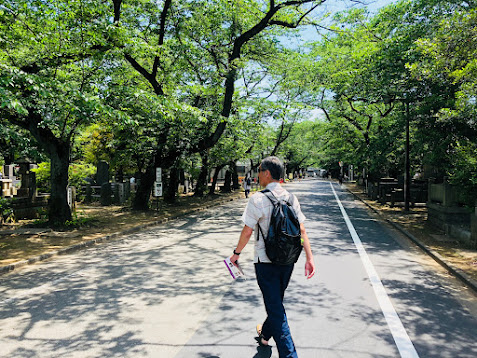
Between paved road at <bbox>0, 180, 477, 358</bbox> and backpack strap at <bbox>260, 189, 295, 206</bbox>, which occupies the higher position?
backpack strap at <bbox>260, 189, 295, 206</bbox>

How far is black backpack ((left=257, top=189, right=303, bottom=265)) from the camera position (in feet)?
10.5

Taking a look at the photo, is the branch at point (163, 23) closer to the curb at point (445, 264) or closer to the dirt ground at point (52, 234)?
the dirt ground at point (52, 234)

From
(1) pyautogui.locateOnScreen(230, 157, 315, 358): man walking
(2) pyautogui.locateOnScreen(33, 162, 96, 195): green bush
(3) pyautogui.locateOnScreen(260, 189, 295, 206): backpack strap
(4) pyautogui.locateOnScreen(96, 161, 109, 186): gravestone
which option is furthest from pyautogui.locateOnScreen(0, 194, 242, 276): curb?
(4) pyautogui.locateOnScreen(96, 161, 109, 186): gravestone

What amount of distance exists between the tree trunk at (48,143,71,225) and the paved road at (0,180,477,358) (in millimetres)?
4057

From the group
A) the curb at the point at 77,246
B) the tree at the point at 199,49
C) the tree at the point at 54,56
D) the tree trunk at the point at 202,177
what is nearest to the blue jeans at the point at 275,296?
the curb at the point at 77,246

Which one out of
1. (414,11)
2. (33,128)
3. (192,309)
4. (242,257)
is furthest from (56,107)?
(414,11)

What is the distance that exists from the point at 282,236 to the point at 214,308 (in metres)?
2.35

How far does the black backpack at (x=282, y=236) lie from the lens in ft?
10.5

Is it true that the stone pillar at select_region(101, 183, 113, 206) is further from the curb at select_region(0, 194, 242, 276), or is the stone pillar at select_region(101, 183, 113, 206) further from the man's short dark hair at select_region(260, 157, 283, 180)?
the man's short dark hair at select_region(260, 157, 283, 180)

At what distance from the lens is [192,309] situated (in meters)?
5.05

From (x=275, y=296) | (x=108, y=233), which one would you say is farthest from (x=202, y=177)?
(x=275, y=296)

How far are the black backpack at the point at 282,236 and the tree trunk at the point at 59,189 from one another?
10.7m

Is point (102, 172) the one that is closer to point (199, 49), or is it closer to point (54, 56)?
point (199, 49)

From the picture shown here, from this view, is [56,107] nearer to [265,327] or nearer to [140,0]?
[140,0]
